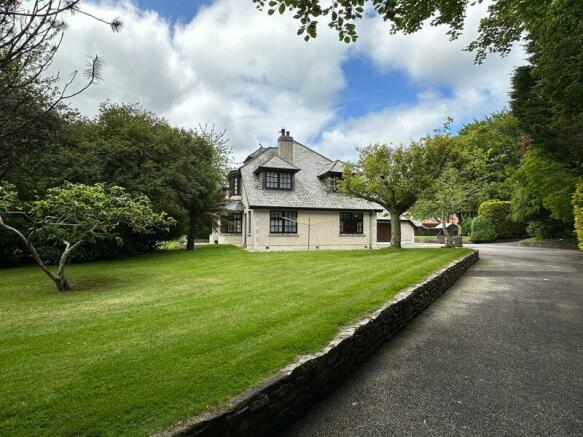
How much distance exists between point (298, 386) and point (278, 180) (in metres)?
22.1

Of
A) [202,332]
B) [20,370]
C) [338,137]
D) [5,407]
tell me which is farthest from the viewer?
[338,137]

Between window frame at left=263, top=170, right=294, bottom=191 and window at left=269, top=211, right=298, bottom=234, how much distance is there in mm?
2206

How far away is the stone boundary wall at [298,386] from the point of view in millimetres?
2945

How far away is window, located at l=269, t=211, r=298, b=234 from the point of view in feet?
78.4

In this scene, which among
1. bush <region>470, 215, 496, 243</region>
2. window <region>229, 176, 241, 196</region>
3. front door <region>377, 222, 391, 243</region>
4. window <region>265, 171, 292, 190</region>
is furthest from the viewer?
front door <region>377, 222, 391, 243</region>

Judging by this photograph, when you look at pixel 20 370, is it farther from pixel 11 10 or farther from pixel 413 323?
pixel 413 323

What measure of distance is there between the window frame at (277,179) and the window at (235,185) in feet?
14.9

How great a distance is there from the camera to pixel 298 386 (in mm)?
3844

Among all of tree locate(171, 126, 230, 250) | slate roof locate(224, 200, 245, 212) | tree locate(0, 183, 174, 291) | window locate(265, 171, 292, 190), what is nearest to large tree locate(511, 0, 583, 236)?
tree locate(0, 183, 174, 291)

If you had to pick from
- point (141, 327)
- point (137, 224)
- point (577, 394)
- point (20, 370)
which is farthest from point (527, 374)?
point (137, 224)

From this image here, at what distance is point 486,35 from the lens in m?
12.2

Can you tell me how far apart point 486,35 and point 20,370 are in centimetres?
1595

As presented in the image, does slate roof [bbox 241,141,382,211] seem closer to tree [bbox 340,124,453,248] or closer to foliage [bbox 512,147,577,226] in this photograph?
tree [bbox 340,124,453,248]

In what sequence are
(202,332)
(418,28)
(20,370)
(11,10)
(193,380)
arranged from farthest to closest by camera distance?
(418,28) < (202,332) < (20,370) < (193,380) < (11,10)
